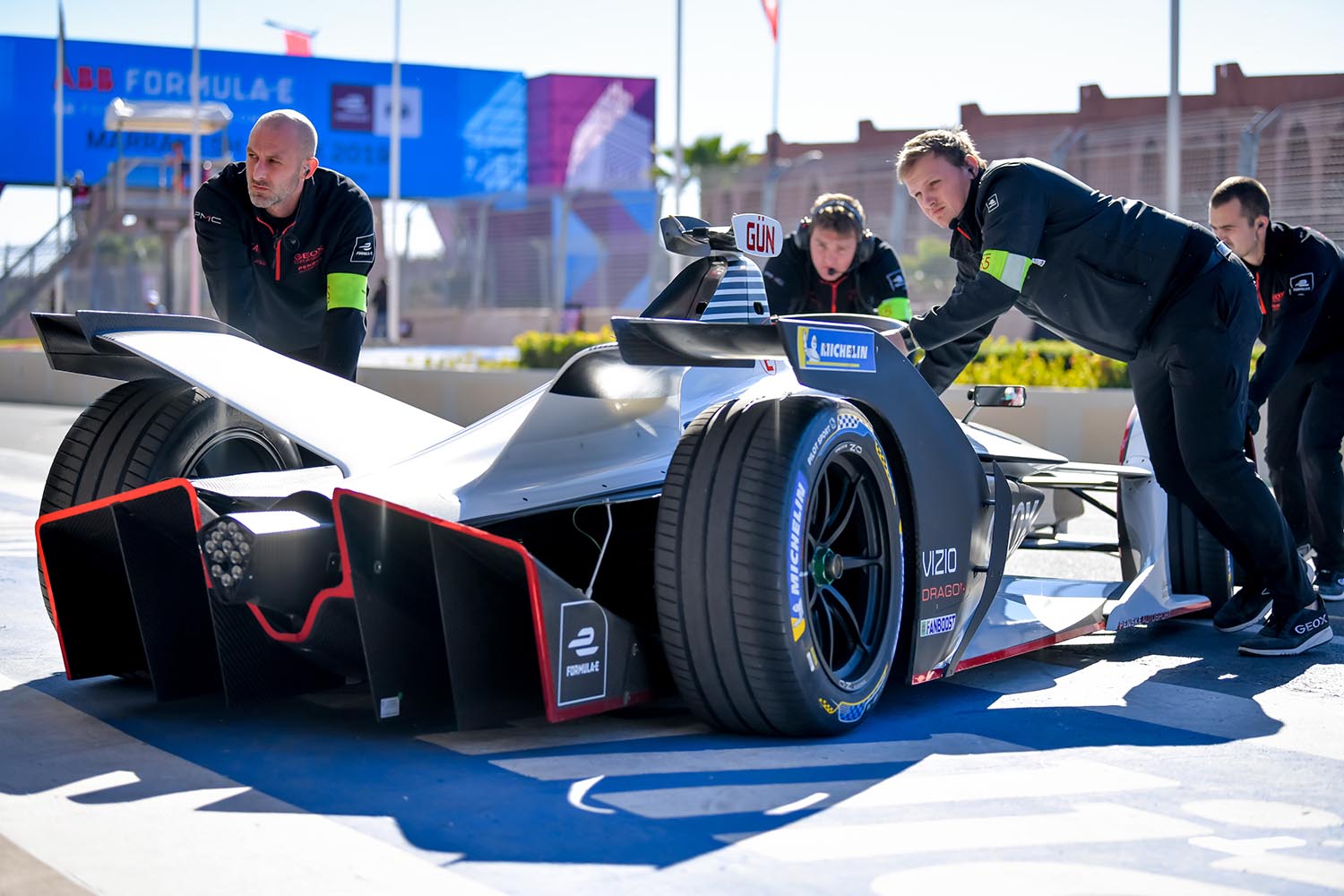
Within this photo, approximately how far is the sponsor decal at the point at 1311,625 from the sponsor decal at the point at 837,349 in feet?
6.67

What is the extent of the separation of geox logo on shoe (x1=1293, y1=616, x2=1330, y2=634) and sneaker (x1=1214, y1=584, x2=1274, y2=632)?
194 mm

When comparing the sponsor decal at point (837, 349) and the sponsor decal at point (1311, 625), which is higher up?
the sponsor decal at point (837, 349)

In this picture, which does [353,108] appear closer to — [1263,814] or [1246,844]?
[1263,814]

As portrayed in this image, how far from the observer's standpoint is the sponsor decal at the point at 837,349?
3.38 metres

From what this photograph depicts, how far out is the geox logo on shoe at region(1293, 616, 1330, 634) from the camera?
15.7ft

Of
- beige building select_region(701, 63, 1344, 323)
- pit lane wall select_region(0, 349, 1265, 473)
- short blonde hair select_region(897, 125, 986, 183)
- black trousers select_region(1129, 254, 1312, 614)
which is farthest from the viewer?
beige building select_region(701, 63, 1344, 323)

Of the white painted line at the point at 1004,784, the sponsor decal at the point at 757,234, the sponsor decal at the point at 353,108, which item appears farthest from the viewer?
the sponsor decal at the point at 353,108

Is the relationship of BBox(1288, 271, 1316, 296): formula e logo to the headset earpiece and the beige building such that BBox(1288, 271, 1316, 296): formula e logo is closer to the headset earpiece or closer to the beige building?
the headset earpiece

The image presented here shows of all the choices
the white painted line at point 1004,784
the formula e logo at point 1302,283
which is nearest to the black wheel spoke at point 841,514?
the white painted line at point 1004,784

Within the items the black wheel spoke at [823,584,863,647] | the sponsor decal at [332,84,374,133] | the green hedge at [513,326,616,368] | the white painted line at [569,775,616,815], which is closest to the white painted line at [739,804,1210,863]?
the white painted line at [569,775,616,815]

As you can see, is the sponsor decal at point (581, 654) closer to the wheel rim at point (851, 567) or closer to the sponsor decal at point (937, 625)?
the wheel rim at point (851, 567)

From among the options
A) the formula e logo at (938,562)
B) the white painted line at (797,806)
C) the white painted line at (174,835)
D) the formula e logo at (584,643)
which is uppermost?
the formula e logo at (938,562)

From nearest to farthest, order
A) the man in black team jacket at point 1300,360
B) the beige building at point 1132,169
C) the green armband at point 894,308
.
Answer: the man in black team jacket at point 1300,360, the green armband at point 894,308, the beige building at point 1132,169

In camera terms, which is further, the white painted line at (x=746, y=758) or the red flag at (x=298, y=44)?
the red flag at (x=298, y=44)
